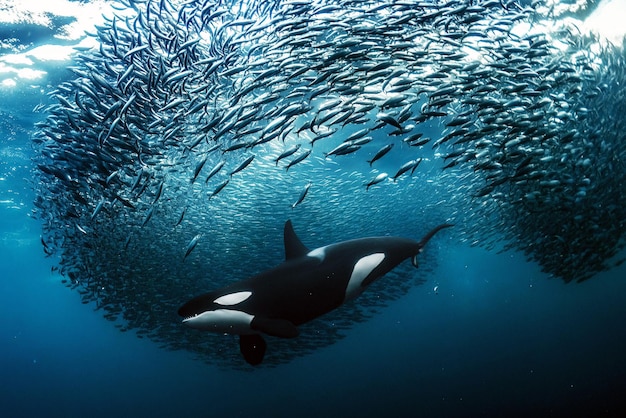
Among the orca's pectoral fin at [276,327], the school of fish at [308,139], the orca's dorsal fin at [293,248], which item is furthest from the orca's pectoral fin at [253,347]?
the school of fish at [308,139]

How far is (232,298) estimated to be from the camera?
423cm

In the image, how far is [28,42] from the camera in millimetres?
10727

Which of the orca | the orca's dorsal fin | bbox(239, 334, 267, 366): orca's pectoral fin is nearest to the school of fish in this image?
the orca's dorsal fin

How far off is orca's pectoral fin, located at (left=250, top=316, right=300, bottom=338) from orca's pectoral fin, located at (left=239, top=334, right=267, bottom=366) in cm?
71

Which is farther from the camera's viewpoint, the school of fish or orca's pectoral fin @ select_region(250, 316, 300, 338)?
the school of fish

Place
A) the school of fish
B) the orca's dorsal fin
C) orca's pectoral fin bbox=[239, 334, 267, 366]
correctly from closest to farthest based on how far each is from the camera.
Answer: the orca's dorsal fin → orca's pectoral fin bbox=[239, 334, 267, 366] → the school of fish

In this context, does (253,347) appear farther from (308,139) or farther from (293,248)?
(308,139)

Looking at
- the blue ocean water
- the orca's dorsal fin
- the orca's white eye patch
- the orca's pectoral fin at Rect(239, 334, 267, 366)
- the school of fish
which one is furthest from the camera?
the blue ocean water

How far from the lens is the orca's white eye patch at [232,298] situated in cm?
418

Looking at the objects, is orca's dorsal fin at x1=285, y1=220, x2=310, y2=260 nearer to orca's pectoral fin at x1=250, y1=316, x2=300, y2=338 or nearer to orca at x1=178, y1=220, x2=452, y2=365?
orca at x1=178, y1=220, x2=452, y2=365

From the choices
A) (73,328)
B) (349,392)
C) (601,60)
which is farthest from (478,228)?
(73,328)

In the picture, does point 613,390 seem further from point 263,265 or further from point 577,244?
point 263,265

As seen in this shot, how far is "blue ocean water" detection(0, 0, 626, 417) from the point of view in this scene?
18547mm

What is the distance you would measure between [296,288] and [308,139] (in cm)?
857
